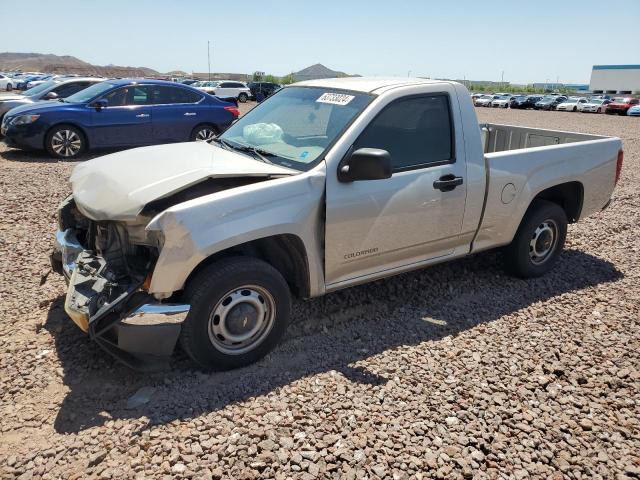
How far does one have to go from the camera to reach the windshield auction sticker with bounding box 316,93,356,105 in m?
4.06

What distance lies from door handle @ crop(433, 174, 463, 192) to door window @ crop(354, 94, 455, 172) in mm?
141

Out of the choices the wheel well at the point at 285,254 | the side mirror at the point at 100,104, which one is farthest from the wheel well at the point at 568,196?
the side mirror at the point at 100,104

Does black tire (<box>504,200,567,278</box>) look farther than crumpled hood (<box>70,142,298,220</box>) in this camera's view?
Yes

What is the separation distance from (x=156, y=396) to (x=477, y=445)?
195 centimetres

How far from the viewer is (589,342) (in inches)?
162

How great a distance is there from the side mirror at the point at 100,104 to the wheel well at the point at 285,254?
328 inches

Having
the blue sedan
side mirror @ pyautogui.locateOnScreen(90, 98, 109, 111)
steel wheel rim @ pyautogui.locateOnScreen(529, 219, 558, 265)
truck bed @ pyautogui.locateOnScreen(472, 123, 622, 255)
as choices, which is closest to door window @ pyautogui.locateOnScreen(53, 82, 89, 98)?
the blue sedan

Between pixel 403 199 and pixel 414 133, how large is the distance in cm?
58

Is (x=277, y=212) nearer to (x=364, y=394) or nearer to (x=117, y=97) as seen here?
(x=364, y=394)

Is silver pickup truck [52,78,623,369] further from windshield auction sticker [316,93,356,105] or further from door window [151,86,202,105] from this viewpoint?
door window [151,86,202,105]

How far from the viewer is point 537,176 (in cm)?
487

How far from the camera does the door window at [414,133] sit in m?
3.92

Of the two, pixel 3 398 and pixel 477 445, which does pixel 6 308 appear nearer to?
pixel 3 398

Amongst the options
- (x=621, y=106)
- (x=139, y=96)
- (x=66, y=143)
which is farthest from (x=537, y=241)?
(x=621, y=106)
